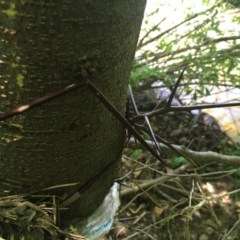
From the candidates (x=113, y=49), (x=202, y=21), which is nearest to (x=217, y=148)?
(x=202, y=21)

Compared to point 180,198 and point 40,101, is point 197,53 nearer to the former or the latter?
point 180,198

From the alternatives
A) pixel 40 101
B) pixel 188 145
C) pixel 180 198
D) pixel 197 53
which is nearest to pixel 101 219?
pixel 40 101

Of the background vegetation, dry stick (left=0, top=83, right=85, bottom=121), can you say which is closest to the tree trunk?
dry stick (left=0, top=83, right=85, bottom=121)

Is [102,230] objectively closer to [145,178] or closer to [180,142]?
[145,178]

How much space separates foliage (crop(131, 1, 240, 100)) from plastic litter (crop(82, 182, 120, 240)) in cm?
69

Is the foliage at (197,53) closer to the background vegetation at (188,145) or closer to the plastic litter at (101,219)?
the background vegetation at (188,145)

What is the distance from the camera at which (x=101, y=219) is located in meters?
0.65

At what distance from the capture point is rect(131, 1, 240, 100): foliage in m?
1.38

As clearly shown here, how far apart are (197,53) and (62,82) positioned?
3.89 feet

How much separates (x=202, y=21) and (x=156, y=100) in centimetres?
39

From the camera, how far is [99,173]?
534 mm

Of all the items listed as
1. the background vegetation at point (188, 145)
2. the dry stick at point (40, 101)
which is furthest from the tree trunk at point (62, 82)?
the background vegetation at point (188, 145)

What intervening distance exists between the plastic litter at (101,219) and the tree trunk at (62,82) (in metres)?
0.10

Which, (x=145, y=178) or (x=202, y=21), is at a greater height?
(x=202, y=21)
